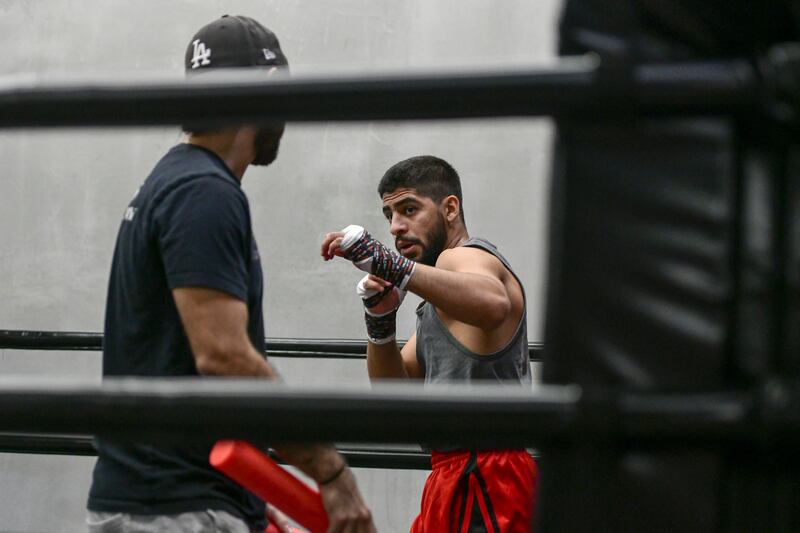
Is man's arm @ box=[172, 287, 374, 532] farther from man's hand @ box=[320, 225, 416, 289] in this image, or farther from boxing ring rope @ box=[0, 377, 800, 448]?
man's hand @ box=[320, 225, 416, 289]

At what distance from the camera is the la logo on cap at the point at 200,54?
77.1 inches

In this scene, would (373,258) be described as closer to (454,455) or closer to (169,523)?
(454,455)

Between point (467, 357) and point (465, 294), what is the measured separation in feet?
0.84

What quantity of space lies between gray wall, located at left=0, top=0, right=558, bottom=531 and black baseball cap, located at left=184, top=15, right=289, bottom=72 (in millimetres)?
2248

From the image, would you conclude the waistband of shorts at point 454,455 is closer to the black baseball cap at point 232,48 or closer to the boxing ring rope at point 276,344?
the boxing ring rope at point 276,344

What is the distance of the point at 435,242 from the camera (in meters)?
3.10

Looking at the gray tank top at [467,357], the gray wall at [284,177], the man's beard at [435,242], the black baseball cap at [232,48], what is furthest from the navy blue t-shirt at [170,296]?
the gray wall at [284,177]

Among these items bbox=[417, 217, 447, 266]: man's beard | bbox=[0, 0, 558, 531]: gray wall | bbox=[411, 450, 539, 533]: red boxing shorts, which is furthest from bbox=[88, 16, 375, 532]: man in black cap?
bbox=[0, 0, 558, 531]: gray wall

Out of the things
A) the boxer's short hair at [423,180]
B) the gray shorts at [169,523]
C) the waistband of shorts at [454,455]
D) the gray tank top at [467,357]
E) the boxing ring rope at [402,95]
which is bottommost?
the waistband of shorts at [454,455]

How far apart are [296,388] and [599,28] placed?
33 cm

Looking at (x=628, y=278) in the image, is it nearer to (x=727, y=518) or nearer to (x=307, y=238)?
(x=727, y=518)

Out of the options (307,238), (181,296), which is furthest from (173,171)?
(307,238)

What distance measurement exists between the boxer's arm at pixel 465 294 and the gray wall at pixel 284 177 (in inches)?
58.0

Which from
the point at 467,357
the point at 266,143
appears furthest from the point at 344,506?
the point at 467,357
